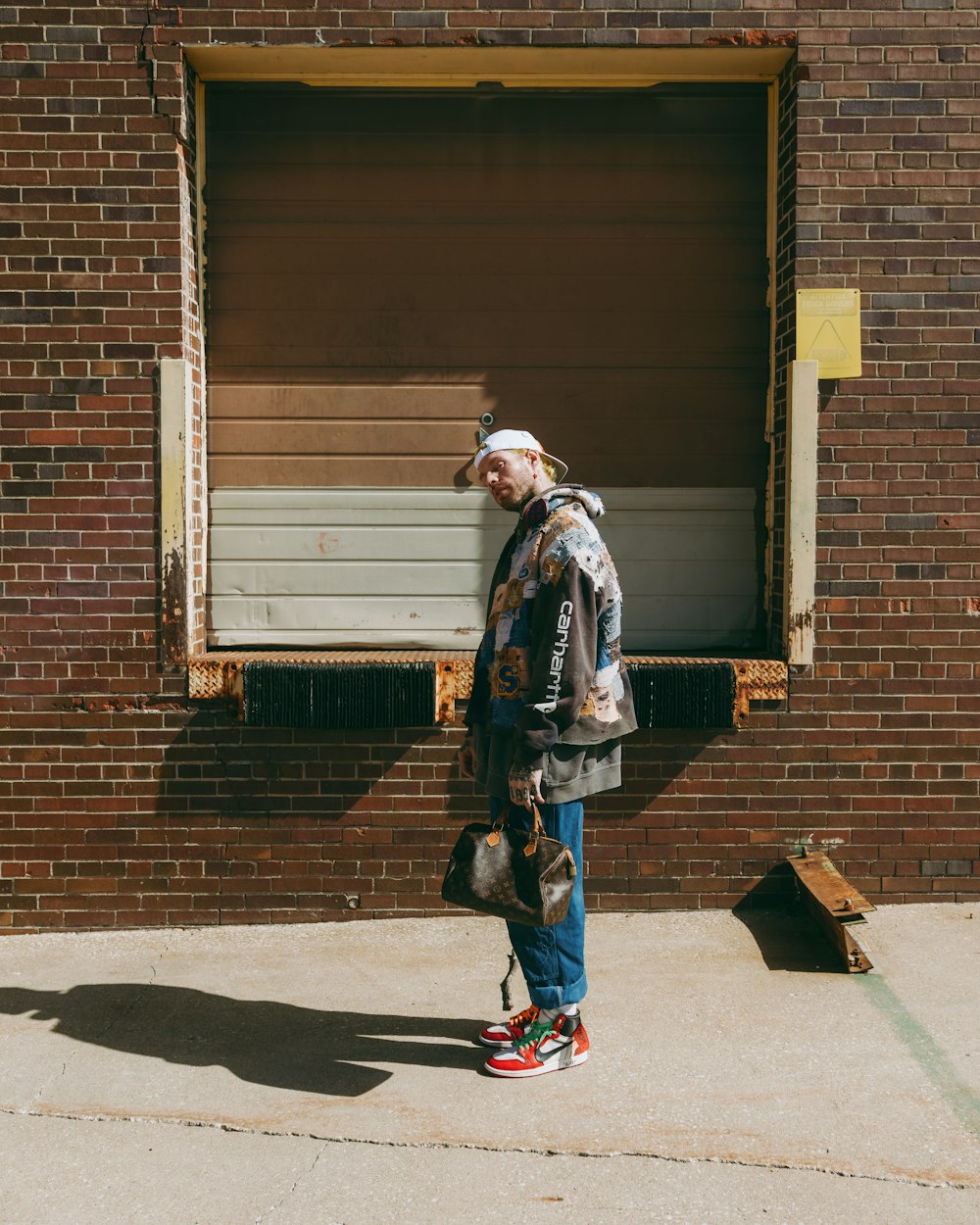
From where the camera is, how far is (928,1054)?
3.92 m

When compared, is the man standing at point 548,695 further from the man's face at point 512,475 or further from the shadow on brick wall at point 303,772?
the shadow on brick wall at point 303,772

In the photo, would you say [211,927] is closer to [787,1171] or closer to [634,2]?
[787,1171]

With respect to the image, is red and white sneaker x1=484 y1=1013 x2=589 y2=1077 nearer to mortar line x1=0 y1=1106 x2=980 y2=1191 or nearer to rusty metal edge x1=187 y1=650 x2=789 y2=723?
mortar line x1=0 y1=1106 x2=980 y2=1191

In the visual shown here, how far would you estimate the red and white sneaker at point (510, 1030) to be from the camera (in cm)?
394

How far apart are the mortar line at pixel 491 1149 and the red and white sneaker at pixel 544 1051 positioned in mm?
406

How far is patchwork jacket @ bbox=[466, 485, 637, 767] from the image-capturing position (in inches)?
140

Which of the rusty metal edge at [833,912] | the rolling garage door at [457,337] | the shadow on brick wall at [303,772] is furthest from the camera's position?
the rolling garage door at [457,337]

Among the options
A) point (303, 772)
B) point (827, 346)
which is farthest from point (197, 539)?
point (827, 346)

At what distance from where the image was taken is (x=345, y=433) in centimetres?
551

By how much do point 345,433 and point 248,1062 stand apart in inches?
112

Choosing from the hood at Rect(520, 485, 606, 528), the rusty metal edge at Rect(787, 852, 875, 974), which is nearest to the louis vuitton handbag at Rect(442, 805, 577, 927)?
the hood at Rect(520, 485, 606, 528)

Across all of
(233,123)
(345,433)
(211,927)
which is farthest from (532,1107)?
(233,123)

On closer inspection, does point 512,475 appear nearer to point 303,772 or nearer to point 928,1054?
point 303,772

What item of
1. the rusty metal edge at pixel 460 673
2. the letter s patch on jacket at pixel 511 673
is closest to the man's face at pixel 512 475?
the letter s patch on jacket at pixel 511 673
